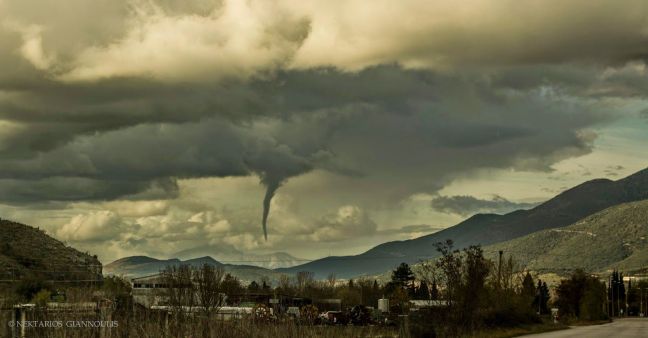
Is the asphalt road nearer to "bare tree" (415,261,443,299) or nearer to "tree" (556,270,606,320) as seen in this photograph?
"bare tree" (415,261,443,299)

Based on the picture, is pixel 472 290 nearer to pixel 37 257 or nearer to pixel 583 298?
pixel 37 257

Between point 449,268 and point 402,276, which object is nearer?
point 449,268

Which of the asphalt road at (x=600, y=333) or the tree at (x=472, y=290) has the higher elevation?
the tree at (x=472, y=290)

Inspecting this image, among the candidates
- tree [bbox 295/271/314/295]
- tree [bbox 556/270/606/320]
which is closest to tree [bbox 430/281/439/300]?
tree [bbox 556/270/606/320]

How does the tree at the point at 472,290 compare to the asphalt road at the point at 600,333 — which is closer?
the tree at the point at 472,290

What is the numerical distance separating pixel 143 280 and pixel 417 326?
83.3 metres

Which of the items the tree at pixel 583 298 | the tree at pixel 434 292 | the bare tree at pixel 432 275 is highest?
the bare tree at pixel 432 275

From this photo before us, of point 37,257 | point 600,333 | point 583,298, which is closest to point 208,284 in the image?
point 600,333

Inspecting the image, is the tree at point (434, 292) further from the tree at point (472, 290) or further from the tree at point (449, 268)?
the tree at point (472, 290)

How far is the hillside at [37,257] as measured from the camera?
11869cm

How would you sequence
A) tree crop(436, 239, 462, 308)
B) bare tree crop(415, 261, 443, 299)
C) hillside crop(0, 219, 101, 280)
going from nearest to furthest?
1. tree crop(436, 239, 462, 308)
2. bare tree crop(415, 261, 443, 299)
3. hillside crop(0, 219, 101, 280)

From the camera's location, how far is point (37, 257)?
5354 inches

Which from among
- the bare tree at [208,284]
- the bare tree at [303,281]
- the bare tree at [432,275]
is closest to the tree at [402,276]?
the bare tree at [303,281]

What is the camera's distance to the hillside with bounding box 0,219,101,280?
119 metres
